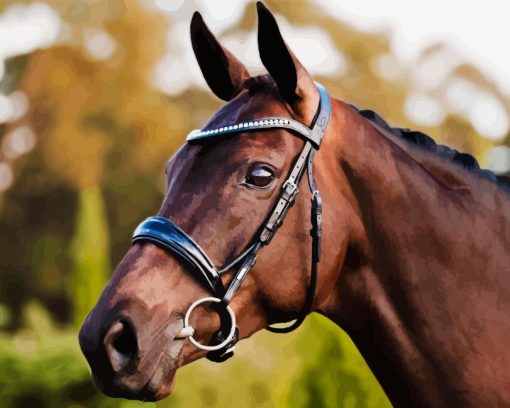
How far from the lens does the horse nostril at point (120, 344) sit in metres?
2.12

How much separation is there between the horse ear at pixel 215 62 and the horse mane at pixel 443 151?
48 centimetres

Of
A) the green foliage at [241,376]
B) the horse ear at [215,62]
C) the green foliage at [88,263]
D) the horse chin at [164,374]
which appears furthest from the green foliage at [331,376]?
the green foliage at [88,263]

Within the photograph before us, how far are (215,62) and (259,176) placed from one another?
60 cm

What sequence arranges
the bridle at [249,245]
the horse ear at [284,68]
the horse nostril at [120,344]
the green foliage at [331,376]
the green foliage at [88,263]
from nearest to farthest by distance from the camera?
the horse nostril at [120,344] < the bridle at [249,245] < the horse ear at [284,68] < the green foliage at [331,376] < the green foliage at [88,263]

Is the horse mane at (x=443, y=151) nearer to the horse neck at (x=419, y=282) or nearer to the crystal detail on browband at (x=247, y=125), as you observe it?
the horse neck at (x=419, y=282)

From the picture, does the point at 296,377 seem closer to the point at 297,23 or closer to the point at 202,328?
the point at 202,328

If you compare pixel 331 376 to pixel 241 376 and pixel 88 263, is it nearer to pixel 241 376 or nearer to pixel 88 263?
pixel 241 376

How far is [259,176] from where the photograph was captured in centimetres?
239

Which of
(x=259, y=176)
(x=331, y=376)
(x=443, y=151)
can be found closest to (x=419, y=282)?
(x=443, y=151)

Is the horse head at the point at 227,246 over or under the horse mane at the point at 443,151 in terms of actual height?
under

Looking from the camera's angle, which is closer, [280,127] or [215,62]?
[280,127]

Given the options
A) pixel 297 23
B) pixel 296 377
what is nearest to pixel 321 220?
pixel 296 377

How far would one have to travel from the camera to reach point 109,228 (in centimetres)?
2080

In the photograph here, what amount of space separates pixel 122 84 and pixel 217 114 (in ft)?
68.2
